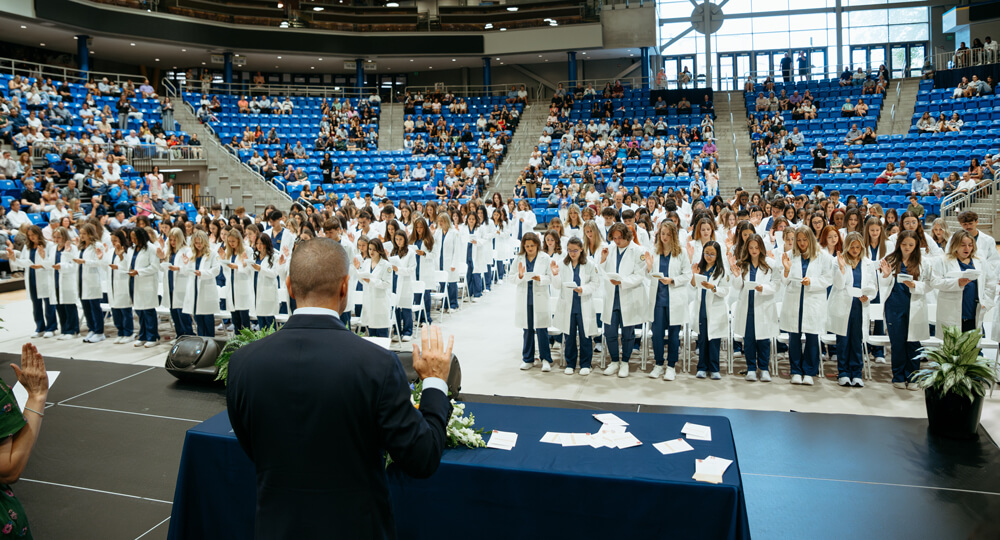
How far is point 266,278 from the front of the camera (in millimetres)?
9477

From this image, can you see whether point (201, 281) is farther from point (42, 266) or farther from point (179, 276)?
point (42, 266)

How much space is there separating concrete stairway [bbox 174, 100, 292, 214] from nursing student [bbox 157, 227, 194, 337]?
528 inches

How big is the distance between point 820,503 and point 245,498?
3553 mm

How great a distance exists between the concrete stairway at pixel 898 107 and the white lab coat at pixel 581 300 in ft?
69.4

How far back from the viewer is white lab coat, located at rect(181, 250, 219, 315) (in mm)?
9625

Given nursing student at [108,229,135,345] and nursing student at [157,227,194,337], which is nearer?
nursing student at [157,227,194,337]

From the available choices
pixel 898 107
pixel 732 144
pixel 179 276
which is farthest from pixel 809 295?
pixel 898 107

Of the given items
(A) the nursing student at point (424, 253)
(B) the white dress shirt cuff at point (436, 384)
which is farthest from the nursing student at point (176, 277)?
(B) the white dress shirt cuff at point (436, 384)

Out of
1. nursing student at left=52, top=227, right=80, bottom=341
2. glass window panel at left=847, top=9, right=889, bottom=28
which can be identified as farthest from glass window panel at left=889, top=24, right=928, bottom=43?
nursing student at left=52, top=227, right=80, bottom=341

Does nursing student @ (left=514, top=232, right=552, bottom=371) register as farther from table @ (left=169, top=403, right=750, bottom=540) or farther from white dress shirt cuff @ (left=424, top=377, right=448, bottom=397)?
white dress shirt cuff @ (left=424, top=377, right=448, bottom=397)

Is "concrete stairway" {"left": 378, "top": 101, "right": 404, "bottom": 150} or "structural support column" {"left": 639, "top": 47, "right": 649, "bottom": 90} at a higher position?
"structural support column" {"left": 639, "top": 47, "right": 649, "bottom": 90}

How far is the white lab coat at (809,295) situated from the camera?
7488mm

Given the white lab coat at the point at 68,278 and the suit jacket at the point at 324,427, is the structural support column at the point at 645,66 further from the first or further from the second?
the suit jacket at the point at 324,427

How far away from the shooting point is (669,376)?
7.92 m
